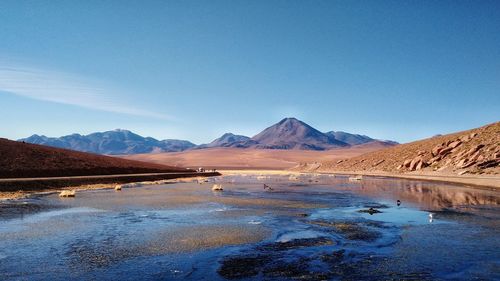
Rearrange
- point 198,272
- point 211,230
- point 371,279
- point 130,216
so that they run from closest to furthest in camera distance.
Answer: point 371,279 → point 198,272 → point 211,230 → point 130,216

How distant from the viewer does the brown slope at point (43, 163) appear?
154 feet

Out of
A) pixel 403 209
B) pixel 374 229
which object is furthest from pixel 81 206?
pixel 403 209

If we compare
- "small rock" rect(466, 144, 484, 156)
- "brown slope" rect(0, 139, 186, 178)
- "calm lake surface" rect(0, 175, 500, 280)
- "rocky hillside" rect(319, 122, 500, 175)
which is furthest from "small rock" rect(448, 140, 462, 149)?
"brown slope" rect(0, 139, 186, 178)

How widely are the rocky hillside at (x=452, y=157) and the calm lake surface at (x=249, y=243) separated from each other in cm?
3398

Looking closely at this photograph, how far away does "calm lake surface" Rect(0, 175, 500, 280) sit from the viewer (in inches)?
426

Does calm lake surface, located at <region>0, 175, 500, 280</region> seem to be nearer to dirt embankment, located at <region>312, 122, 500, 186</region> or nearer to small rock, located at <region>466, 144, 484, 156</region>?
dirt embankment, located at <region>312, 122, 500, 186</region>

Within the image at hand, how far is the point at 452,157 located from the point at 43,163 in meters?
63.0

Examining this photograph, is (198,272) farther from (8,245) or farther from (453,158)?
(453,158)

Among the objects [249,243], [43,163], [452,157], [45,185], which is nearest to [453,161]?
[452,157]

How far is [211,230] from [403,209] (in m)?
13.8

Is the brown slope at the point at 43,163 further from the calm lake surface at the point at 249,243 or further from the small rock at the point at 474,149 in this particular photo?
the small rock at the point at 474,149

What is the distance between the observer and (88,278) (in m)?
10.2

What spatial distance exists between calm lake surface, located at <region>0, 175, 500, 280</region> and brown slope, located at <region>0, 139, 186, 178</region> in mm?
25934

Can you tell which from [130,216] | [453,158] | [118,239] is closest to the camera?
[118,239]
